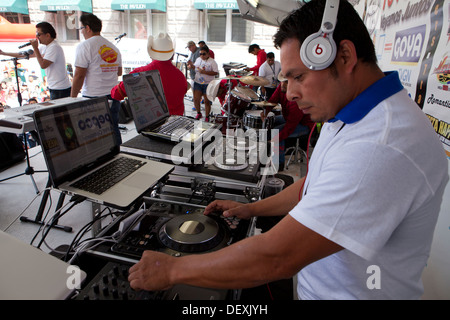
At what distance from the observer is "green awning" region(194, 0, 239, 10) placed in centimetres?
894

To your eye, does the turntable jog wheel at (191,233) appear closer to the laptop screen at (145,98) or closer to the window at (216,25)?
the laptop screen at (145,98)

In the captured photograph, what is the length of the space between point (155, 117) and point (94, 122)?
1.63 feet

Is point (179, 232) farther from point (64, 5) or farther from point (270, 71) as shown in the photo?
point (64, 5)

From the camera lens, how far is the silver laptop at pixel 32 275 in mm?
531

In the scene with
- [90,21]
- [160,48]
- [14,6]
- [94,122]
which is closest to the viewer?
[94,122]

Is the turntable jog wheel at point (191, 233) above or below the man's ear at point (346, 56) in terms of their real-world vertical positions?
below

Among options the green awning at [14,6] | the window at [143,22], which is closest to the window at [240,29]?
the window at [143,22]

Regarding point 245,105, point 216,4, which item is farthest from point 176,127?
point 216,4

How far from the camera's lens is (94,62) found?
3.04 metres

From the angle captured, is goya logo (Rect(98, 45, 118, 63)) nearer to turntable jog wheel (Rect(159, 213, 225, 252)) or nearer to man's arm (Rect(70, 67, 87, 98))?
man's arm (Rect(70, 67, 87, 98))

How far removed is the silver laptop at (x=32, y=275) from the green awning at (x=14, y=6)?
44.2 feet

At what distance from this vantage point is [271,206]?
1069 mm
